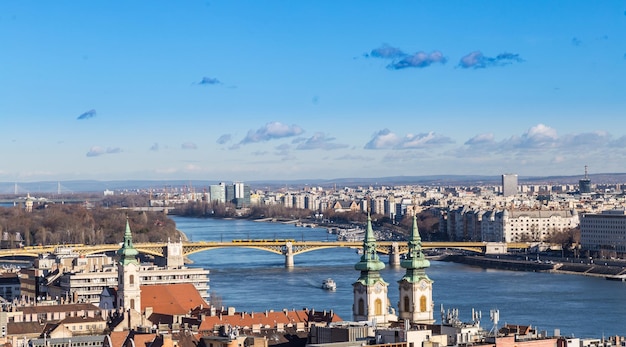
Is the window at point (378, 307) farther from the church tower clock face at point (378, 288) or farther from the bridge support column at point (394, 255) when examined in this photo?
the bridge support column at point (394, 255)

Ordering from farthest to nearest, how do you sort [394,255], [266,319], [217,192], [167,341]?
[217,192]
[394,255]
[266,319]
[167,341]

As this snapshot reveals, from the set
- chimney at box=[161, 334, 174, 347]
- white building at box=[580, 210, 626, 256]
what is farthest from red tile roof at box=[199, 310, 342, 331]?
white building at box=[580, 210, 626, 256]

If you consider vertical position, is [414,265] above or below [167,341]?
above

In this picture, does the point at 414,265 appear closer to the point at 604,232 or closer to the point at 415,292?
the point at 415,292

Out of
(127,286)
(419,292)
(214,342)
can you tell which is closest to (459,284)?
(127,286)

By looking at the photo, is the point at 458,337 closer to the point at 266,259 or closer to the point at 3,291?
the point at 3,291

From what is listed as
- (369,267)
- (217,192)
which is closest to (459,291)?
(369,267)

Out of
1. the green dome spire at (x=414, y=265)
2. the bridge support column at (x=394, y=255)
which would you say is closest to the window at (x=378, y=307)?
the green dome spire at (x=414, y=265)
